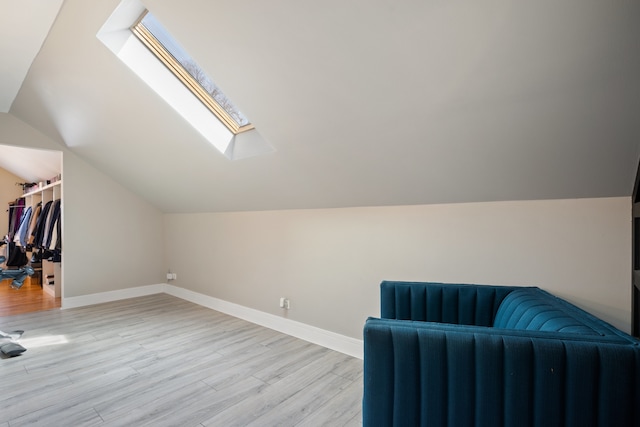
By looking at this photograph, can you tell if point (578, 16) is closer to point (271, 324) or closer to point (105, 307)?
point (271, 324)

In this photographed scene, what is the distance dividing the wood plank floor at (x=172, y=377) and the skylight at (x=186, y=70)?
2014 mm

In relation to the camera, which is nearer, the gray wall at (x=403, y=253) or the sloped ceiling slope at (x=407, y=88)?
the sloped ceiling slope at (x=407, y=88)

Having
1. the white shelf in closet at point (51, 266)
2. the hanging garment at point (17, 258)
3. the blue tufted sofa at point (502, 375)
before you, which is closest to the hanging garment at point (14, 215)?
the hanging garment at point (17, 258)

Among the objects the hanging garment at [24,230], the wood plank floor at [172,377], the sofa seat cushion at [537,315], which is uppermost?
the hanging garment at [24,230]

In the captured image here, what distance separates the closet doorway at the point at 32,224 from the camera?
436 cm

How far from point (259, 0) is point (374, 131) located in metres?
0.92

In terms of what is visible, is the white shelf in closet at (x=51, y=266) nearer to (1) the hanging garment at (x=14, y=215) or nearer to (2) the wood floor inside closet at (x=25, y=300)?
(2) the wood floor inside closet at (x=25, y=300)

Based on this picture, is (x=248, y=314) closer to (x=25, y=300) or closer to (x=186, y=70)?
(x=186, y=70)

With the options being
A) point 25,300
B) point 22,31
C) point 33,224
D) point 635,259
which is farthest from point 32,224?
point 635,259

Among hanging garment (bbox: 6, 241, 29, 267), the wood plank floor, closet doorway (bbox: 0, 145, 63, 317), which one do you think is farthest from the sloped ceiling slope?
hanging garment (bbox: 6, 241, 29, 267)

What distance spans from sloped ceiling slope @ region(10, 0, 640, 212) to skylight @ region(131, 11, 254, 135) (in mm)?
275

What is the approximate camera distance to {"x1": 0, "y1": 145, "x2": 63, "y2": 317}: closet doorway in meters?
4.36

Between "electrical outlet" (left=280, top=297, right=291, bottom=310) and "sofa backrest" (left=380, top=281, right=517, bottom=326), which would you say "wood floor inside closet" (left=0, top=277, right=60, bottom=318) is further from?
"sofa backrest" (left=380, top=281, right=517, bottom=326)

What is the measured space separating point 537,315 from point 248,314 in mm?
3060
